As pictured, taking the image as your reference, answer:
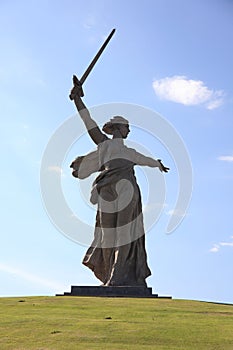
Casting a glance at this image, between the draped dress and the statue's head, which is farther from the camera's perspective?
the statue's head

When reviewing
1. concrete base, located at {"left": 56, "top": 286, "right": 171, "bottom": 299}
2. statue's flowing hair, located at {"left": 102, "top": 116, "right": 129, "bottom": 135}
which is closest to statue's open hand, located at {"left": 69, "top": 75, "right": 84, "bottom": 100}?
statue's flowing hair, located at {"left": 102, "top": 116, "right": 129, "bottom": 135}

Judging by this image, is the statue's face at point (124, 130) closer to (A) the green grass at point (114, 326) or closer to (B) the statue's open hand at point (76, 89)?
(B) the statue's open hand at point (76, 89)

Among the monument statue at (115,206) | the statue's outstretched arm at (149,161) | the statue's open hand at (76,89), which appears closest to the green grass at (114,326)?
the monument statue at (115,206)

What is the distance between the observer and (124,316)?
568 inches

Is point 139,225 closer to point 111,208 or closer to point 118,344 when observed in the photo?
point 111,208

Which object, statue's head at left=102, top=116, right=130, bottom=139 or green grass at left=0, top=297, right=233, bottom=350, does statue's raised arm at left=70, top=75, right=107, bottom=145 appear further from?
green grass at left=0, top=297, right=233, bottom=350

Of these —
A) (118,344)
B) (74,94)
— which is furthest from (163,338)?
(74,94)

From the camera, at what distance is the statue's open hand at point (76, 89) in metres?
24.4

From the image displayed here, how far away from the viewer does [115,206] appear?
76.5ft

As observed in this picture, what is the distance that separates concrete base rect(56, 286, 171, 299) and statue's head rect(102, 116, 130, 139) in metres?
6.52

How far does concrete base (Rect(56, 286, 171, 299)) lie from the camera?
21.0 meters

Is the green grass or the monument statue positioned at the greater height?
the monument statue

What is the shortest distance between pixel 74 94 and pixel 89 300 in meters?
9.48

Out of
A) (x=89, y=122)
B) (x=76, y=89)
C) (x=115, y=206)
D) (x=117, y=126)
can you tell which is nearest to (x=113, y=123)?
(x=117, y=126)
